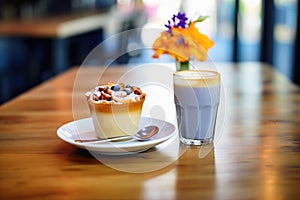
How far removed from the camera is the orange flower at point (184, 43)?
1.05 meters

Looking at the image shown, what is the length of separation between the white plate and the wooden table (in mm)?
22

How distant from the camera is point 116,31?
546 centimetres

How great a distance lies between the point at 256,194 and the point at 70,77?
1475mm

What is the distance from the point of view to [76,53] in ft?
18.0

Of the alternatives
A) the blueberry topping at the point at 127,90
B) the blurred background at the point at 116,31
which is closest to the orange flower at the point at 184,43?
the blueberry topping at the point at 127,90

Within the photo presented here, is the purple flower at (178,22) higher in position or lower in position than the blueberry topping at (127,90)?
higher

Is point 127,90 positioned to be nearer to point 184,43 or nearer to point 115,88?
point 115,88

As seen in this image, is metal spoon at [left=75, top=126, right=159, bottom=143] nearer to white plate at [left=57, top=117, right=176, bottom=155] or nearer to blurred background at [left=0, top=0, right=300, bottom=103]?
white plate at [left=57, top=117, right=176, bottom=155]

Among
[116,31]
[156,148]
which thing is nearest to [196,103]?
[156,148]

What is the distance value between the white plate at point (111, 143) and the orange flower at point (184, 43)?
17cm

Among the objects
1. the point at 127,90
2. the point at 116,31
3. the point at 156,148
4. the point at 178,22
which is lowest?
the point at 116,31

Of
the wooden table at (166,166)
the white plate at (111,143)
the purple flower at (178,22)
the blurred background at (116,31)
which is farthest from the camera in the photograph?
the blurred background at (116,31)

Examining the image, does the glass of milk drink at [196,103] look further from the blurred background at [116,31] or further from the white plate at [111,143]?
the blurred background at [116,31]

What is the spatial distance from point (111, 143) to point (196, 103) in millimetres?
212
